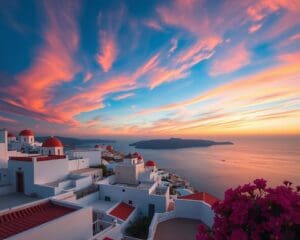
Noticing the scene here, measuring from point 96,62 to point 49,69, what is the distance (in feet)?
8.94

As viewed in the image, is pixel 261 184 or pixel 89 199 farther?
pixel 89 199

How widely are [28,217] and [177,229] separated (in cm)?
498

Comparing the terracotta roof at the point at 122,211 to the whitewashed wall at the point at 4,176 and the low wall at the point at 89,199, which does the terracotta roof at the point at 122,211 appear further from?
the whitewashed wall at the point at 4,176

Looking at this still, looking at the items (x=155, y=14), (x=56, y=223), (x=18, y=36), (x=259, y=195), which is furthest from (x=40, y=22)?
(x=259, y=195)

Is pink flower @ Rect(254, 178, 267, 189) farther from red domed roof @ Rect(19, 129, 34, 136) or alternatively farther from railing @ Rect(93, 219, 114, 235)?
red domed roof @ Rect(19, 129, 34, 136)

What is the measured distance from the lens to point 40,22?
9297 mm

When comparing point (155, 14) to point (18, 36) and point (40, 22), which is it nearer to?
point (40, 22)

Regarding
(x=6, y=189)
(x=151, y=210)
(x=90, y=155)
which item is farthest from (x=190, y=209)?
(x=90, y=155)

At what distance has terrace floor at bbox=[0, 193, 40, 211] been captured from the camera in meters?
10.1

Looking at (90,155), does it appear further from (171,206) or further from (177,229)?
(177,229)

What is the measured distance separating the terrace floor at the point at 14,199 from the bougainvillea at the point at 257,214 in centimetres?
1033

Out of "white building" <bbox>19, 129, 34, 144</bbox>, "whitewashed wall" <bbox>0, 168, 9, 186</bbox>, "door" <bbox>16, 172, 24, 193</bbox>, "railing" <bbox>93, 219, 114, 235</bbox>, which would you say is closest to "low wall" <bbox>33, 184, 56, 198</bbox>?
"door" <bbox>16, 172, 24, 193</bbox>

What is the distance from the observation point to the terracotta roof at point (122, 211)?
12.1 m

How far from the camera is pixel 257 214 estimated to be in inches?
105
